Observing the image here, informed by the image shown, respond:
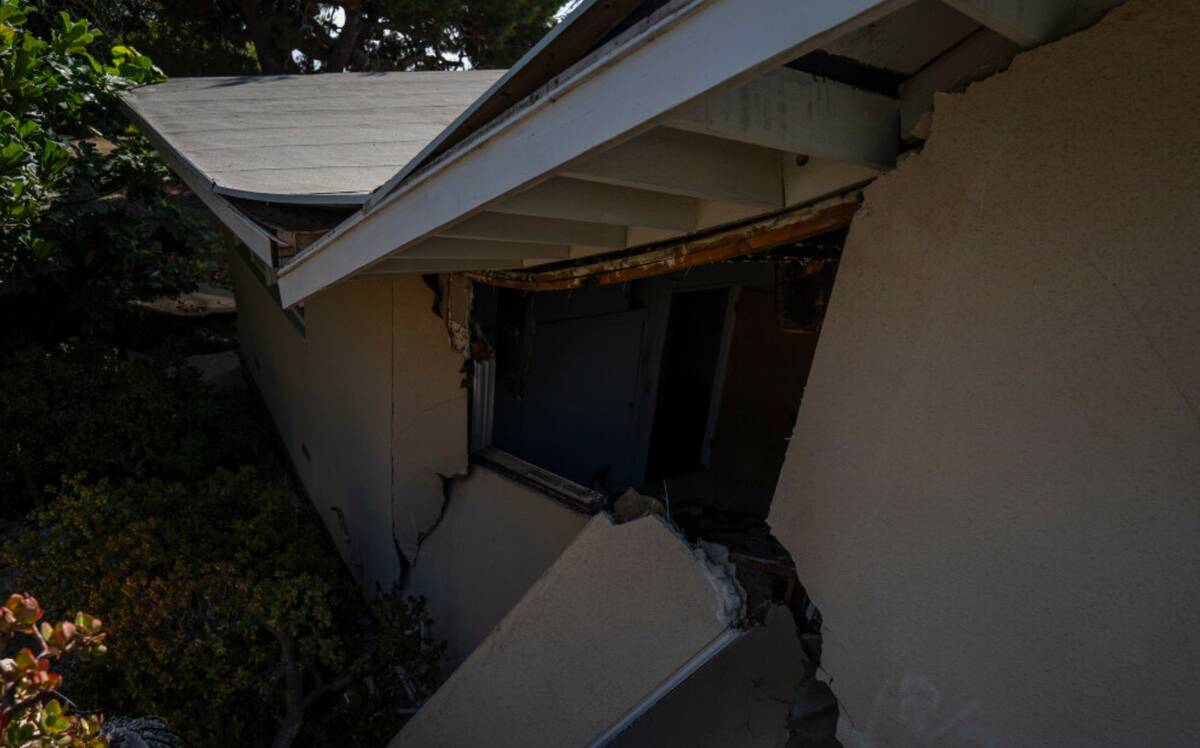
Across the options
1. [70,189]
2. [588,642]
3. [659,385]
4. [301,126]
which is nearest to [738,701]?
[588,642]

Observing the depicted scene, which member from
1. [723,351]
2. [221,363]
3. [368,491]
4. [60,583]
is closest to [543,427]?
[368,491]

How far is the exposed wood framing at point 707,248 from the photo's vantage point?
6.03 ft

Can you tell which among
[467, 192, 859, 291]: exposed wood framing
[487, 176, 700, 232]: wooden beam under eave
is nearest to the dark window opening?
[467, 192, 859, 291]: exposed wood framing

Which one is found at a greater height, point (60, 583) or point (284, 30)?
point (284, 30)

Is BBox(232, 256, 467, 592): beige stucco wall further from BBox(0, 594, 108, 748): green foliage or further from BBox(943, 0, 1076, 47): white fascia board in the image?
BBox(943, 0, 1076, 47): white fascia board

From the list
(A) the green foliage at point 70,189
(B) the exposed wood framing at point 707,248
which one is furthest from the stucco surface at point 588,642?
(A) the green foliage at point 70,189

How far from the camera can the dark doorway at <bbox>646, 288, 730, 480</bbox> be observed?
5961 mm

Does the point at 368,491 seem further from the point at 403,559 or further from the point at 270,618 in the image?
the point at 270,618

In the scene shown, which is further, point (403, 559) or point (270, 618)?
point (403, 559)

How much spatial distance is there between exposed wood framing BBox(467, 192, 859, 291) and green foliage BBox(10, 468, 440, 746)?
1.89 m

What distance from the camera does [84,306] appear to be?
610 cm

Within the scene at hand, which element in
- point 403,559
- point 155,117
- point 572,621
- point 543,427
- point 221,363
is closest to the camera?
point 572,621

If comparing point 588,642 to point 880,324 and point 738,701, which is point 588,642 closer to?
point 738,701

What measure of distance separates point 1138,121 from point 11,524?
7.82m
